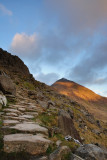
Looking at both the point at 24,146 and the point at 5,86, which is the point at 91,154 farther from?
the point at 5,86

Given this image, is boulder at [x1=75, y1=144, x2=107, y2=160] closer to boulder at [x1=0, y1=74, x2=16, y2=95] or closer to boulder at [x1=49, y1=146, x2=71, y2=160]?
boulder at [x1=49, y1=146, x2=71, y2=160]

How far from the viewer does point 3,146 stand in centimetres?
249

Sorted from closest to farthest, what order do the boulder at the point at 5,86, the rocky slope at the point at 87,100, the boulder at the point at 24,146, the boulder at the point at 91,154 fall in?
the boulder at the point at 24,146 < the boulder at the point at 91,154 < the boulder at the point at 5,86 < the rocky slope at the point at 87,100

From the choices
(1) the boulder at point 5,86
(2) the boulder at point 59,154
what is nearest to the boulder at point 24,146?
(2) the boulder at point 59,154

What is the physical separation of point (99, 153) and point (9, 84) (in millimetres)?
8209

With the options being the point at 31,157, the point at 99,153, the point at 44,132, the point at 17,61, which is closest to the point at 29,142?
the point at 31,157

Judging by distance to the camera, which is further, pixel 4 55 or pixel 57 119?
pixel 4 55

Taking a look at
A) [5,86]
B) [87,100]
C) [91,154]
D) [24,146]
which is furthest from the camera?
[87,100]

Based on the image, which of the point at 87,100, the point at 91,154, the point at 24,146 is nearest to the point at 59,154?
the point at 24,146

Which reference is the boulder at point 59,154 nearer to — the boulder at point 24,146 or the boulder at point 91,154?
the boulder at point 24,146

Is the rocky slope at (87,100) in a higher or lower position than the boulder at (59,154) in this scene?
higher

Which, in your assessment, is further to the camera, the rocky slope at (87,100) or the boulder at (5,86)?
the rocky slope at (87,100)

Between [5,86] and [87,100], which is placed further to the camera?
[87,100]

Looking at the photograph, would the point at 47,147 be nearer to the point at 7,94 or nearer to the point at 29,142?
the point at 29,142
